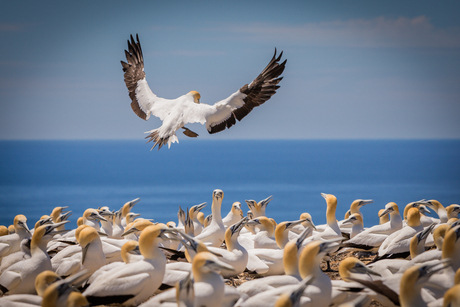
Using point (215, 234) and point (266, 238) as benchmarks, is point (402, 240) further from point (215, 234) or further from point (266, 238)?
point (215, 234)

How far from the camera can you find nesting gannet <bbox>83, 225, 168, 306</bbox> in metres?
4.62

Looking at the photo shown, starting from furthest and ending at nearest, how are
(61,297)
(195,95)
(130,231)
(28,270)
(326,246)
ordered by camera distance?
(195,95), (130,231), (28,270), (326,246), (61,297)

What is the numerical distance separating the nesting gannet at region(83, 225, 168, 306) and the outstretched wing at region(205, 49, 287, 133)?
3928mm

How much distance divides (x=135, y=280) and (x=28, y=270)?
60.3 inches

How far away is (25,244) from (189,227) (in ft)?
7.58

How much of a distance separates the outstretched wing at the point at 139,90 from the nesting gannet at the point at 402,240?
4.83 m

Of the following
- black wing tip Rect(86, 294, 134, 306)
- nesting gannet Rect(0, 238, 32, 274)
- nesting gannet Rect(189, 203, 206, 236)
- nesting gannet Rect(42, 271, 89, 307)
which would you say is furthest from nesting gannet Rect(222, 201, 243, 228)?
nesting gannet Rect(42, 271, 89, 307)

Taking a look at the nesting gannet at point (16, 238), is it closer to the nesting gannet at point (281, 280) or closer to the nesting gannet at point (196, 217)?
the nesting gannet at point (196, 217)

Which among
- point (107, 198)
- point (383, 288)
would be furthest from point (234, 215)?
point (107, 198)

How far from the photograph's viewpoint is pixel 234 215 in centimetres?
946

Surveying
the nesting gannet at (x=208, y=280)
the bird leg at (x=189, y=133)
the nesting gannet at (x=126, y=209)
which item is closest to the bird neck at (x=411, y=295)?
the nesting gannet at (x=208, y=280)

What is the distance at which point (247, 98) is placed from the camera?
867 cm

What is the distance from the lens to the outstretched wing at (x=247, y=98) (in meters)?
8.57

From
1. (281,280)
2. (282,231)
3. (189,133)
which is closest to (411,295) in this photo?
(281,280)
